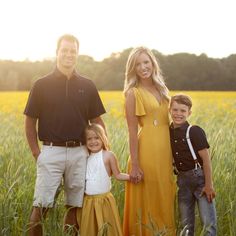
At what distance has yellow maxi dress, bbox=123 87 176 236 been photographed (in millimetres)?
3852

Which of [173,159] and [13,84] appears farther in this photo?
[13,84]

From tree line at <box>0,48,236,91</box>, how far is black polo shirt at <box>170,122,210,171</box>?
22974mm

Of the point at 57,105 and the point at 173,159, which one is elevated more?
the point at 57,105

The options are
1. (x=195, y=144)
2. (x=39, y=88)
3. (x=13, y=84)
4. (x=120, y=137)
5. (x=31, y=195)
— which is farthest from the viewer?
(x=13, y=84)

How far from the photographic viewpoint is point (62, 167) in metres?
3.84

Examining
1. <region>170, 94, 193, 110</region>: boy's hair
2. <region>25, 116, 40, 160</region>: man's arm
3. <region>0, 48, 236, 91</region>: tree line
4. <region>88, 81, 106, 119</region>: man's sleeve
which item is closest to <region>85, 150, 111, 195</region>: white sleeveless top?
<region>88, 81, 106, 119</region>: man's sleeve

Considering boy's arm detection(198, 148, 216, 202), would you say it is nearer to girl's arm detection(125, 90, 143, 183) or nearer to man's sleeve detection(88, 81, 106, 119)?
girl's arm detection(125, 90, 143, 183)

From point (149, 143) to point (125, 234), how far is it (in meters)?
0.75

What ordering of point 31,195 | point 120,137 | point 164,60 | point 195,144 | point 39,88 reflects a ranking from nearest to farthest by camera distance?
point 195,144, point 39,88, point 31,195, point 120,137, point 164,60

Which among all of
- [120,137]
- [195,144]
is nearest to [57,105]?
[195,144]

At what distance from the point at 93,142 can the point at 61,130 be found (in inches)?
10.0

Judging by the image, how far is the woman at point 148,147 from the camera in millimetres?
3818

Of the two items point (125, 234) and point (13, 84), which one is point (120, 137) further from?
point (13, 84)

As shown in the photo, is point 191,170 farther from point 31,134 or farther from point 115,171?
point 31,134
